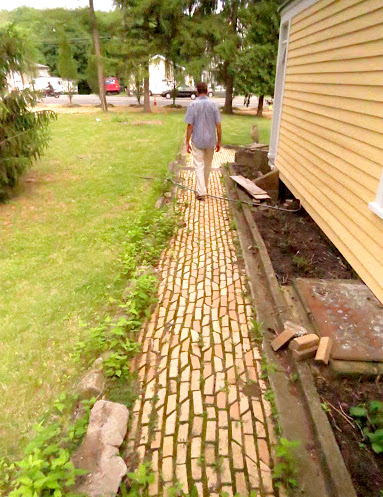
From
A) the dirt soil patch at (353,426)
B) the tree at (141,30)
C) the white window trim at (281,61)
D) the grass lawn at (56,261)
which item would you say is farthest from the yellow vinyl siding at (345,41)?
the tree at (141,30)

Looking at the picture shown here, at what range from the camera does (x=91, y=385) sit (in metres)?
2.63

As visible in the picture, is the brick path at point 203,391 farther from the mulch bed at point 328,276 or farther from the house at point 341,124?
the house at point 341,124

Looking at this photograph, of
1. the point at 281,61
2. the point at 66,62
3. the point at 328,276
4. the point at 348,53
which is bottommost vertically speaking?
the point at 328,276

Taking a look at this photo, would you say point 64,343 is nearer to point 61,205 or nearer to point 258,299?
point 258,299

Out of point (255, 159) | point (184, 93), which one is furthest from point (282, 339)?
point (184, 93)

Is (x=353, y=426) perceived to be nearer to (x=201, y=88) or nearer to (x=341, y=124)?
(x=341, y=124)

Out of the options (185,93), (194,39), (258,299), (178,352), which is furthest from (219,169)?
(185,93)

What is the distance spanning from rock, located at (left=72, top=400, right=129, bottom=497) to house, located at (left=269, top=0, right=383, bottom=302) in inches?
99.5

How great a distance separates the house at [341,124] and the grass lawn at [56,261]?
8.98ft

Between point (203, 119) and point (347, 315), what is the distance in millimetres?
4165

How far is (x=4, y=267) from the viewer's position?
4516 mm

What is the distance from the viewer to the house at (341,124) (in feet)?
10.9

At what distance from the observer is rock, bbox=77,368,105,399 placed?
2.60 metres

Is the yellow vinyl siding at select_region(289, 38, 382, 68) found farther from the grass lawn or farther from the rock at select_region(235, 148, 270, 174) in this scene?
the grass lawn
